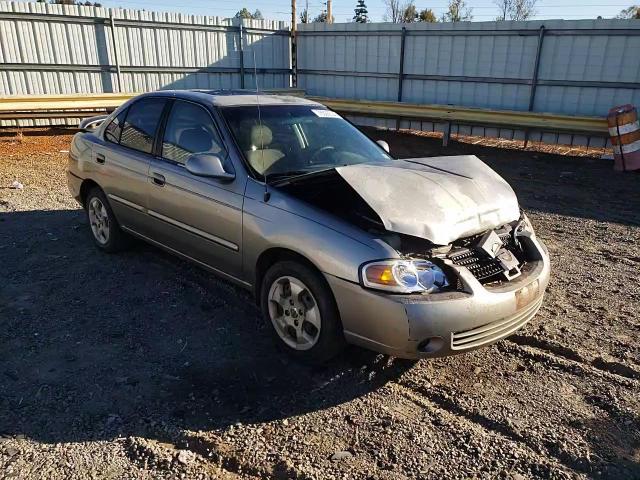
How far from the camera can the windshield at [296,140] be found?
397cm

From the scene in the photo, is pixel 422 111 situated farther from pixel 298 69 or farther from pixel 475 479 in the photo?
pixel 475 479

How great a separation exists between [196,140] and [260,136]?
0.56 metres

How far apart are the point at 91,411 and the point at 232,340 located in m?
1.08

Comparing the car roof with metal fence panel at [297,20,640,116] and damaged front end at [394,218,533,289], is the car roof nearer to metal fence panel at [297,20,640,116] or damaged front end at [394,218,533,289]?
damaged front end at [394,218,533,289]

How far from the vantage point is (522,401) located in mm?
3129

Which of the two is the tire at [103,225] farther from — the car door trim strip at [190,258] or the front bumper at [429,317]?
the front bumper at [429,317]

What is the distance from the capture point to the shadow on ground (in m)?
3.00

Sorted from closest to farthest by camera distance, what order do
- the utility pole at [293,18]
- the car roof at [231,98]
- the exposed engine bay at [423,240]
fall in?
the exposed engine bay at [423,240], the car roof at [231,98], the utility pole at [293,18]

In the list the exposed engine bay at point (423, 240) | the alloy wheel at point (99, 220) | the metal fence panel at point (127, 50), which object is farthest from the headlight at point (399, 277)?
the metal fence panel at point (127, 50)

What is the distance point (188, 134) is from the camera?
4.36m

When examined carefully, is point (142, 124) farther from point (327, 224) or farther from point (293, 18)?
point (293, 18)

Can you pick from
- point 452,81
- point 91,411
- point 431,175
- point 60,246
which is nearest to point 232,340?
point 91,411

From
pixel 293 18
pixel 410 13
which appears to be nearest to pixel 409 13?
pixel 410 13

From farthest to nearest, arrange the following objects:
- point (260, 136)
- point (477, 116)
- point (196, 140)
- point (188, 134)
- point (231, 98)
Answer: point (477, 116) → point (231, 98) → point (188, 134) → point (196, 140) → point (260, 136)
